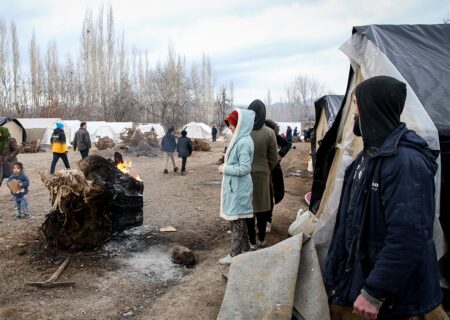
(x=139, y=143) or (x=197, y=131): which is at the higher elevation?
(x=197, y=131)

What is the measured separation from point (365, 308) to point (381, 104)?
1.04 metres

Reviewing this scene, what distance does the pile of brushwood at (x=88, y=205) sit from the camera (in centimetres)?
487

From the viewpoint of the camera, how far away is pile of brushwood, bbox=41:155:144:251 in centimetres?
487

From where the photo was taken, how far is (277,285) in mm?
2637

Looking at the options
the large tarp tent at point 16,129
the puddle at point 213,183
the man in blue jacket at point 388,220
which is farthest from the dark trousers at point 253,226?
the large tarp tent at point 16,129

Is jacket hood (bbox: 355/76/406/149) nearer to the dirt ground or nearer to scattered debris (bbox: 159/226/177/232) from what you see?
the dirt ground

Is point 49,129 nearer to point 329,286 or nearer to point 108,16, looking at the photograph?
point 108,16

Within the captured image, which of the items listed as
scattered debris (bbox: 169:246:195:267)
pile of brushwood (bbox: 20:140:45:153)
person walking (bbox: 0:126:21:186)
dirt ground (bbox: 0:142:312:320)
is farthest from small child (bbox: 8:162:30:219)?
pile of brushwood (bbox: 20:140:45:153)

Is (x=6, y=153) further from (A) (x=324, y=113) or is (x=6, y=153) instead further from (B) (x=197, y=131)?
(B) (x=197, y=131)

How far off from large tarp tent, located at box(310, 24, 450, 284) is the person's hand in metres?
1.08

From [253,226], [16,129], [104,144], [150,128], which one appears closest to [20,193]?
[253,226]

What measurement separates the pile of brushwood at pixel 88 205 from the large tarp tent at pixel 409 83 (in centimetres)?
282

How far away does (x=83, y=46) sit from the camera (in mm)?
42656

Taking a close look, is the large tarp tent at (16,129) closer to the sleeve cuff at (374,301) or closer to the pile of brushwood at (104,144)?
the pile of brushwood at (104,144)
